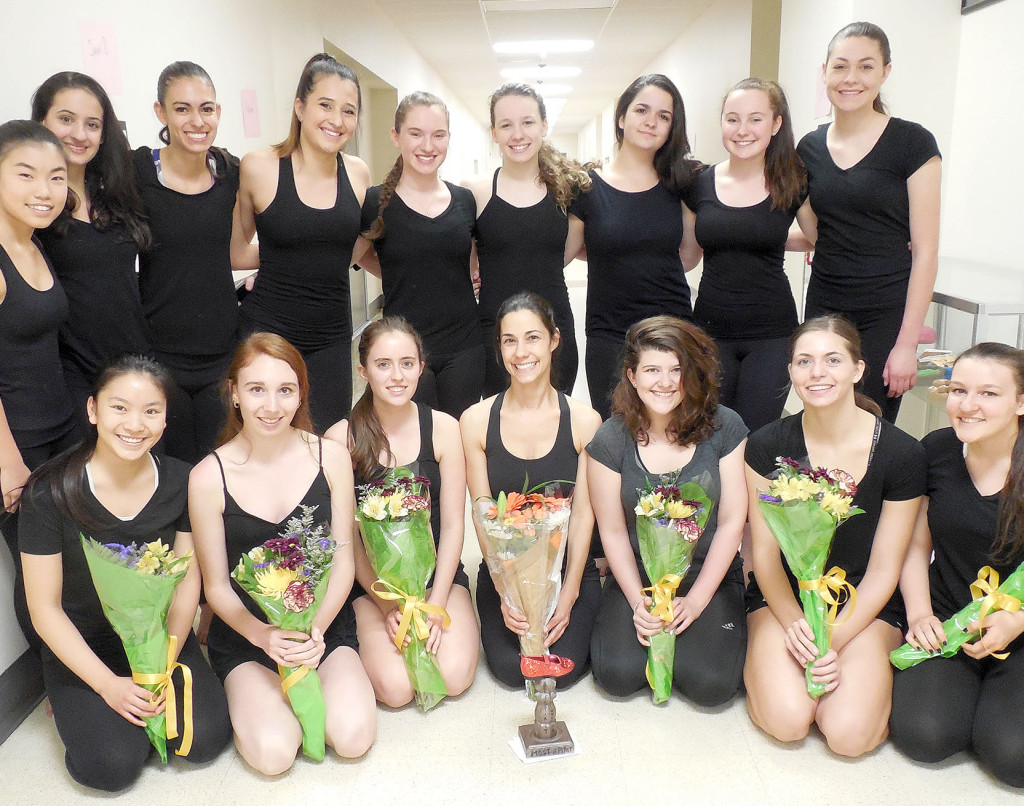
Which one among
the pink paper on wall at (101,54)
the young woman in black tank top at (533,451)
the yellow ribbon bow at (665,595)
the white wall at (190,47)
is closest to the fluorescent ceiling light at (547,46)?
the white wall at (190,47)

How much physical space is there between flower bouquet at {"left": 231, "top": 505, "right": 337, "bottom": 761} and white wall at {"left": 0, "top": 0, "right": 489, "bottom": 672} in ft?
2.89

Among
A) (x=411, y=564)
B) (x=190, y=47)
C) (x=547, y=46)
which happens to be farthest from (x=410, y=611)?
(x=547, y=46)

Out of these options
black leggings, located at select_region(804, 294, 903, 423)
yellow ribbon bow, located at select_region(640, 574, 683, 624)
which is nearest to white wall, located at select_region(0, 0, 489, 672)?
yellow ribbon bow, located at select_region(640, 574, 683, 624)

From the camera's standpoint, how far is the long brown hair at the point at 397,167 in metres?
2.78

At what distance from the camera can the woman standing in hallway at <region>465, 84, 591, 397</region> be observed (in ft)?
9.42

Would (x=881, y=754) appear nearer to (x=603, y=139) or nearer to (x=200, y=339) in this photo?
(x=200, y=339)

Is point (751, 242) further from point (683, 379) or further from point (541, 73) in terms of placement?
point (541, 73)

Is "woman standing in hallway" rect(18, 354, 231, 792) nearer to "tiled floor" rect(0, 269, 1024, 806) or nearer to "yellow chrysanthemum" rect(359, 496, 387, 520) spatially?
"tiled floor" rect(0, 269, 1024, 806)

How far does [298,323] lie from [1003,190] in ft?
11.9

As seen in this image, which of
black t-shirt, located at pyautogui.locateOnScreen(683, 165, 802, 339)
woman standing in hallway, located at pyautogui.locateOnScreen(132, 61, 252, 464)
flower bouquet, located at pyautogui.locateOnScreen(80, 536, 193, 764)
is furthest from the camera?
black t-shirt, located at pyautogui.locateOnScreen(683, 165, 802, 339)

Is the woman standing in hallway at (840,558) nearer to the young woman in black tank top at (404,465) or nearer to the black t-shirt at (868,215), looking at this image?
the black t-shirt at (868,215)

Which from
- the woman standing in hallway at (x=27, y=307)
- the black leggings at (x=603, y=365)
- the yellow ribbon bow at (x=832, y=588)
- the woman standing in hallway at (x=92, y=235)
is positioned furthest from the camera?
the black leggings at (x=603, y=365)

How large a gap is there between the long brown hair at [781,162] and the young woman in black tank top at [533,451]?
865mm

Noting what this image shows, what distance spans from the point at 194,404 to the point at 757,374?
1846 millimetres
